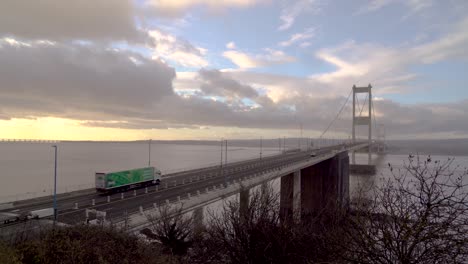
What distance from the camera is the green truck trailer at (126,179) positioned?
1064 inches

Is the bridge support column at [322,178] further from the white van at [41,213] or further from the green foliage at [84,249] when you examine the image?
the green foliage at [84,249]

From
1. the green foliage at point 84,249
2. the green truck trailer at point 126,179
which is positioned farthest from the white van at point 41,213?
the green truck trailer at point 126,179

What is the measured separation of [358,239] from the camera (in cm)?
580

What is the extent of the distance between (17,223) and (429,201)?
1864cm

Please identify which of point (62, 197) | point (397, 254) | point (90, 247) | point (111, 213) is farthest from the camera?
point (62, 197)

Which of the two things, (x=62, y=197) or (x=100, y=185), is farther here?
(x=100, y=185)

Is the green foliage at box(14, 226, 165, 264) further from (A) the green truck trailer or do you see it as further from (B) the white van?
(A) the green truck trailer

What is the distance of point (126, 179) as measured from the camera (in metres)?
29.2

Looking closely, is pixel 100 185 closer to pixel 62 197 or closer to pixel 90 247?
pixel 62 197

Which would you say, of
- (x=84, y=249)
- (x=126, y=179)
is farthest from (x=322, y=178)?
(x=84, y=249)

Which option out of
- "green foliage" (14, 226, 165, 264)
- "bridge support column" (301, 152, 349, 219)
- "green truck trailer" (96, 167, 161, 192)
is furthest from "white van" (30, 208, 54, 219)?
"bridge support column" (301, 152, 349, 219)

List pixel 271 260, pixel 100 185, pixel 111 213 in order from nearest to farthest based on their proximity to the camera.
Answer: pixel 271 260, pixel 111 213, pixel 100 185

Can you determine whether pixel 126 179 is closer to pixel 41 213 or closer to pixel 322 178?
pixel 41 213

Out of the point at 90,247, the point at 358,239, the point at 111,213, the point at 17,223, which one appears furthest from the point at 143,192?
the point at 358,239
